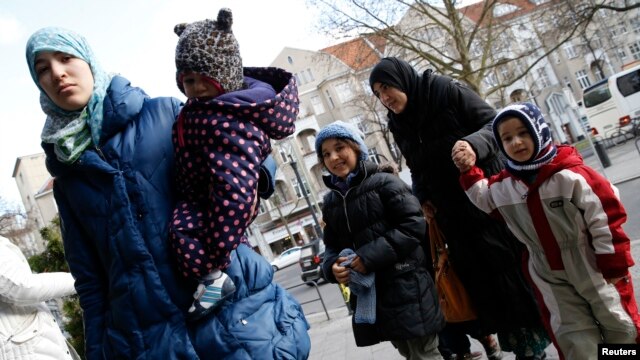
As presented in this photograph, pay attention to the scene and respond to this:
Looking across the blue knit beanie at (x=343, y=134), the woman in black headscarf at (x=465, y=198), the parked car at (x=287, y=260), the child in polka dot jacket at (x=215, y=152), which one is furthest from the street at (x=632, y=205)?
the parked car at (x=287, y=260)

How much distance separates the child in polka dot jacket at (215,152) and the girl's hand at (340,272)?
1505mm

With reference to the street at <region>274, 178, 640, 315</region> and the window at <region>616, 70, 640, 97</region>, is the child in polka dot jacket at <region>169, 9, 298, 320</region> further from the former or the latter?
the window at <region>616, 70, 640, 97</region>

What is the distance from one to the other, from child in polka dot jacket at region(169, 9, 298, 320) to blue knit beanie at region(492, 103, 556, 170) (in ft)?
5.17

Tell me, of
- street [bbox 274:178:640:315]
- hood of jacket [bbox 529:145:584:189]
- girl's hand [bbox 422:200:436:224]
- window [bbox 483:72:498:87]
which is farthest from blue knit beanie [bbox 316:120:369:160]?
window [bbox 483:72:498:87]

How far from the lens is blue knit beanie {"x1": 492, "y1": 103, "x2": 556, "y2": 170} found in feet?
9.00

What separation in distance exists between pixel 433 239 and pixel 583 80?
184ft

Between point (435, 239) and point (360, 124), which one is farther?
point (360, 124)

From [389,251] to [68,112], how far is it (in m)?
2.03

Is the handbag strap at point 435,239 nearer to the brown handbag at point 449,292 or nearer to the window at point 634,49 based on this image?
the brown handbag at point 449,292

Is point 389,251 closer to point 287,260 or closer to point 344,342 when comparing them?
point 344,342

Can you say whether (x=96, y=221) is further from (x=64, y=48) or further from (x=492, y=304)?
(x=492, y=304)

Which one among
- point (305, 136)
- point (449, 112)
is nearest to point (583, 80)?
point (305, 136)

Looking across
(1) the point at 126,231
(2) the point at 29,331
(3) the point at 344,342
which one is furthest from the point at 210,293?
(3) the point at 344,342

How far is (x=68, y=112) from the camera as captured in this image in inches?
77.5
